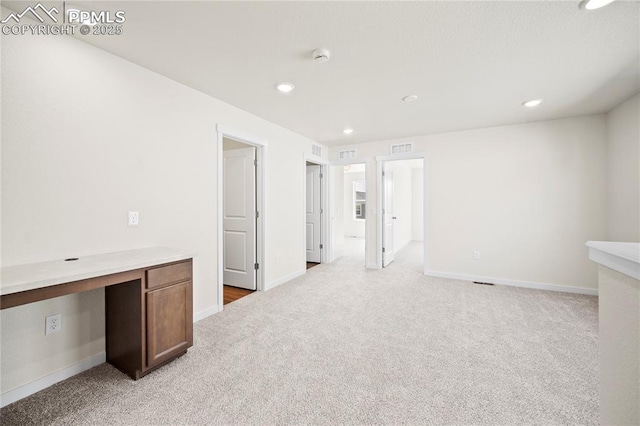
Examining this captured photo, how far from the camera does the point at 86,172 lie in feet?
6.25

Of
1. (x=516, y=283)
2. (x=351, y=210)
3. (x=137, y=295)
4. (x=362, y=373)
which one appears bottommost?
(x=362, y=373)

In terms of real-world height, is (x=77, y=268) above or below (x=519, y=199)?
below

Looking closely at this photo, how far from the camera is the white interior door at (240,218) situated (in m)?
3.67

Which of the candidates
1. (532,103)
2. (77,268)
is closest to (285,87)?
(77,268)

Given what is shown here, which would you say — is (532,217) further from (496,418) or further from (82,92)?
(82,92)

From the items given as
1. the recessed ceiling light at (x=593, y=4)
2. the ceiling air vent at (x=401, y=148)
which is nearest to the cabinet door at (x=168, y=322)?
the recessed ceiling light at (x=593, y=4)

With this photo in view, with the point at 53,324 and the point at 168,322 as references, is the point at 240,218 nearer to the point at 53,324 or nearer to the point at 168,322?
the point at 168,322

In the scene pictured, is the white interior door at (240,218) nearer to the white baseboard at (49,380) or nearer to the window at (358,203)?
the white baseboard at (49,380)

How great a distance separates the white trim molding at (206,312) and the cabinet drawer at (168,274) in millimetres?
866

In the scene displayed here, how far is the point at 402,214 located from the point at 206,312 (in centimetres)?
612

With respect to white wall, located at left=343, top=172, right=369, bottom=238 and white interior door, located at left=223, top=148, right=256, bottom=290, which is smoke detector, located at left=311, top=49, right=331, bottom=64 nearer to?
white interior door, located at left=223, top=148, right=256, bottom=290

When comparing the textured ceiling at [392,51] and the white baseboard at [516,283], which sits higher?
the textured ceiling at [392,51]

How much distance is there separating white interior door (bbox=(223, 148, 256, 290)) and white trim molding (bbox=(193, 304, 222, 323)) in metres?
0.80

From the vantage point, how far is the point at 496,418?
148 cm
